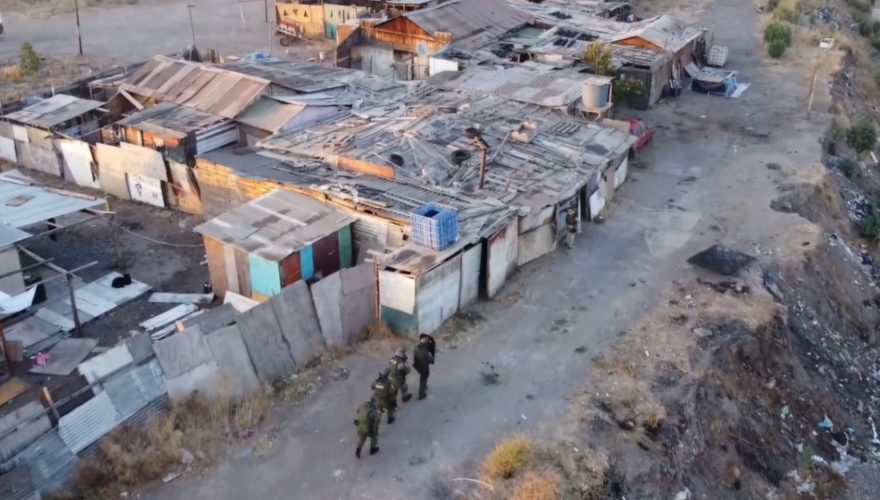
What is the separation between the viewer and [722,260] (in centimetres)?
1800

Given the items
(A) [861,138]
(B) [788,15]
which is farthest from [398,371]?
(B) [788,15]

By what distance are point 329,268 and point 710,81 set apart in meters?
20.4

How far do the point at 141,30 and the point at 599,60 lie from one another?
24511mm

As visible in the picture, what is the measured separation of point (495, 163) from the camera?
65.0 feet

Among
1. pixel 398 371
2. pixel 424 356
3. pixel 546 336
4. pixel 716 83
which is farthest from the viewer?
pixel 716 83

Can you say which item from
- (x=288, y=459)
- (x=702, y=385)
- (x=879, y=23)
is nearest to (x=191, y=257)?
(x=288, y=459)

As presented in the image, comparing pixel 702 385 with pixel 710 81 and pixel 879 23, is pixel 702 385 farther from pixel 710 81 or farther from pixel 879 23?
pixel 879 23

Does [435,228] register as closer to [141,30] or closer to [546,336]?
[546,336]

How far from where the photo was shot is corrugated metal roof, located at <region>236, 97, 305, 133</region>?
21641 millimetres

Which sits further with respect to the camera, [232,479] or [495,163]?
[495,163]

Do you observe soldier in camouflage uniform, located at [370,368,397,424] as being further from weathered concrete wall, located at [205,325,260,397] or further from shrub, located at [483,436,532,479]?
weathered concrete wall, located at [205,325,260,397]

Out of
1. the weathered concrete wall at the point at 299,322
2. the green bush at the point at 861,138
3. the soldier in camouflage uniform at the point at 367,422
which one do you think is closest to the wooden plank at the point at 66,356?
the weathered concrete wall at the point at 299,322

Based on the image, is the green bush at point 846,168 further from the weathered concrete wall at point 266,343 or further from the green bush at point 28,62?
the green bush at point 28,62

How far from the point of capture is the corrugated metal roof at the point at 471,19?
30.9 m
